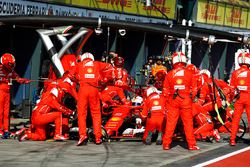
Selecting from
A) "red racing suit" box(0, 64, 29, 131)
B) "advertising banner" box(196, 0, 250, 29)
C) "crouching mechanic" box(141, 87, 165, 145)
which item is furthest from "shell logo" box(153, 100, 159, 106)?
"advertising banner" box(196, 0, 250, 29)

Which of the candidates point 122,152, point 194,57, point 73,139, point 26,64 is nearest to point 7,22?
point 73,139

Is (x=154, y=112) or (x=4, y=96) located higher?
(x=4, y=96)

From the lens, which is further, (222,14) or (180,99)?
(222,14)

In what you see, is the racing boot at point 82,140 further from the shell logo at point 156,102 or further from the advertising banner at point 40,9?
the advertising banner at point 40,9

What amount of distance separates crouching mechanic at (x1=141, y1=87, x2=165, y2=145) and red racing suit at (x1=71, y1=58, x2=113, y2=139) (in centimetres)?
108

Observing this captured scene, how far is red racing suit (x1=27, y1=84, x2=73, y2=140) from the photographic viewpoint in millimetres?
13008

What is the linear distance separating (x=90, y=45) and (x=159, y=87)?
8817 millimetres

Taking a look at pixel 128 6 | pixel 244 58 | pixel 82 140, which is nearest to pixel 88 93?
pixel 82 140

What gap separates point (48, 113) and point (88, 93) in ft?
3.48

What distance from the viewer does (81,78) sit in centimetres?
1282

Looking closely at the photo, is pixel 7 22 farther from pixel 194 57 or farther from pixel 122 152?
pixel 194 57

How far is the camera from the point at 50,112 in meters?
13.1

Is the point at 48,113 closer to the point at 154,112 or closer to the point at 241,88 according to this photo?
the point at 154,112

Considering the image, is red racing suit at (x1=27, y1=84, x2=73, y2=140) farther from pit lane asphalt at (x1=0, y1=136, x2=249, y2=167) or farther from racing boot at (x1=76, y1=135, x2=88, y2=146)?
racing boot at (x1=76, y1=135, x2=88, y2=146)
